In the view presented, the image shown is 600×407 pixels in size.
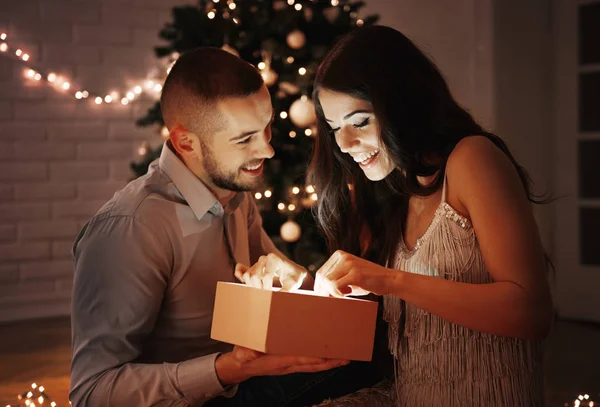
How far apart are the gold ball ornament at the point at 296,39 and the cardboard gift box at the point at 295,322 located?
173cm

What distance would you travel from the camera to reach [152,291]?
69.1 inches

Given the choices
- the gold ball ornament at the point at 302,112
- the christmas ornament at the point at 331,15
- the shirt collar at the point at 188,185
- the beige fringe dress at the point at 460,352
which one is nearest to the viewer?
the beige fringe dress at the point at 460,352

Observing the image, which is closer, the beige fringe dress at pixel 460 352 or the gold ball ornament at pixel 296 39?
the beige fringe dress at pixel 460 352

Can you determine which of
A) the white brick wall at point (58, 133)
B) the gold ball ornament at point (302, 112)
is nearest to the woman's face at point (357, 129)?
the gold ball ornament at point (302, 112)

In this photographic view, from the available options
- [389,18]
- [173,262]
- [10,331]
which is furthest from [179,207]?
[389,18]

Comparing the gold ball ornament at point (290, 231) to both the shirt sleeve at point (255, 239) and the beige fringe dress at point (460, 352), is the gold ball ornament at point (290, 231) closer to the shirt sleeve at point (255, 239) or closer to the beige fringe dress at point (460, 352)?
the shirt sleeve at point (255, 239)

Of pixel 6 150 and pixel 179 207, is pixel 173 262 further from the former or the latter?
pixel 6 150

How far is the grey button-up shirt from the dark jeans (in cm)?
13

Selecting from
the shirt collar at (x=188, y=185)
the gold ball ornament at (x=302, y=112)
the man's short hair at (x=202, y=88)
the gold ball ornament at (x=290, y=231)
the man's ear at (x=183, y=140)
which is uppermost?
the gold ball ornament at (x=302, y=112)

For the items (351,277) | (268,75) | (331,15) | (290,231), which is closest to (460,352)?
(351,277)

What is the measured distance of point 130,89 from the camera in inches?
192

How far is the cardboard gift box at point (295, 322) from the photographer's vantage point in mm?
1507

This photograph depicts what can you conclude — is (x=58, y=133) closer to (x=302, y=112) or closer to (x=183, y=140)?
(x=302, y=112)

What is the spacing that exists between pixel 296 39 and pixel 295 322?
1852mm
